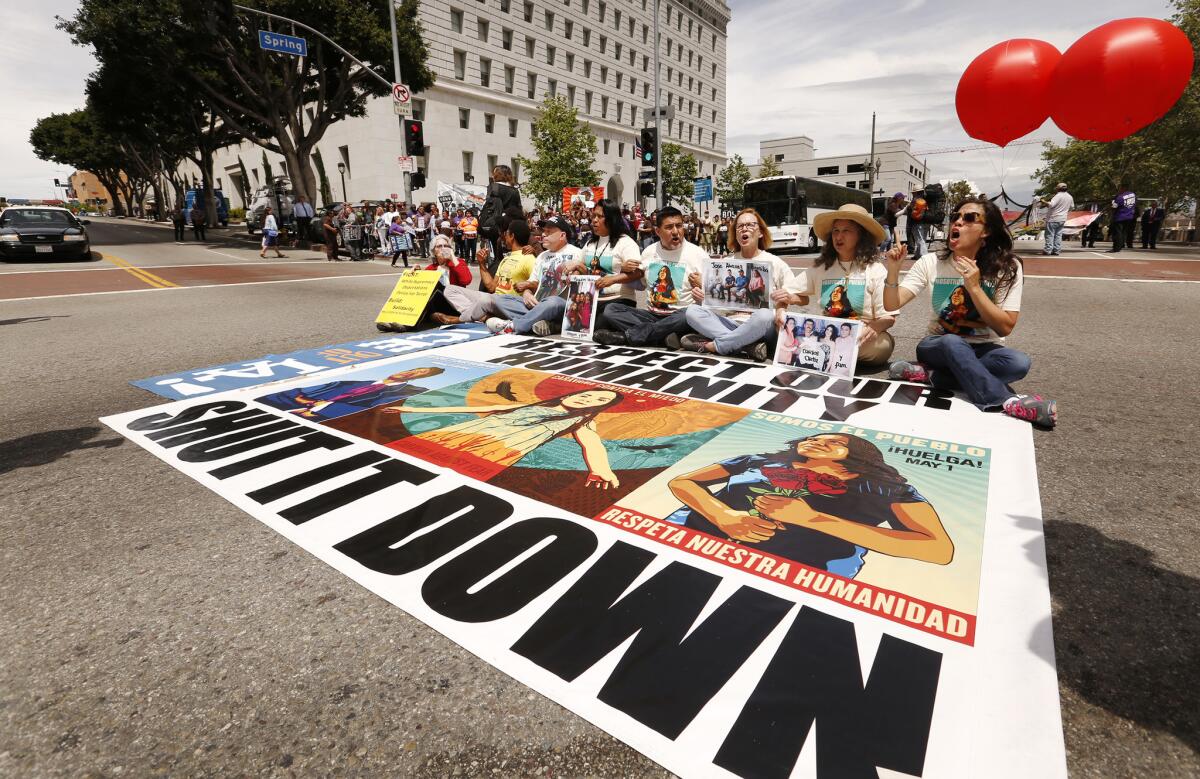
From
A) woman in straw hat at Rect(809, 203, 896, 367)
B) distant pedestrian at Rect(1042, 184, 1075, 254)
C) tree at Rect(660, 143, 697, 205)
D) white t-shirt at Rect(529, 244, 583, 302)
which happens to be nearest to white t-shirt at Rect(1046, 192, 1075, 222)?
distant pedestrian at Rect(1042, 184, 1075, 254)

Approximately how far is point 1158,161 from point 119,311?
4305 cm

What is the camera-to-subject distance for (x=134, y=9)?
22047 millimetres

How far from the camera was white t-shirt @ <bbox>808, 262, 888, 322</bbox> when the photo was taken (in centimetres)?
506

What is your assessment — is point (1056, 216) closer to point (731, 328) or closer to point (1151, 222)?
point (1151, 222)

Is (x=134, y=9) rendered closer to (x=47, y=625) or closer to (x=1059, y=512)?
(x=47, y=625)

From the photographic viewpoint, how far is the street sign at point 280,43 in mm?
17375

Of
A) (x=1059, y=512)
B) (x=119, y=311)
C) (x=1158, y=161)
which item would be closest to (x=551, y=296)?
(x=1059, y=512)

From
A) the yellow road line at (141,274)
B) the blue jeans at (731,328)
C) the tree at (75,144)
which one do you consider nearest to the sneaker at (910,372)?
the blue jeans at (731,328)

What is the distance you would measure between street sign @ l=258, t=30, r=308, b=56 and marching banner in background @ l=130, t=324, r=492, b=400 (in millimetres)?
15323

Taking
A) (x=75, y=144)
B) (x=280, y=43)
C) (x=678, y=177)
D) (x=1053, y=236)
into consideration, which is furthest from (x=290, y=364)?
(x=75, y=144)

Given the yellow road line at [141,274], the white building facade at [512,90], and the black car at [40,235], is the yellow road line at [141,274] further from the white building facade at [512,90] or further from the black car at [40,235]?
the white building facade at [512,90]

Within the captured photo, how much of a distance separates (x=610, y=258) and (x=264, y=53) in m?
24.0

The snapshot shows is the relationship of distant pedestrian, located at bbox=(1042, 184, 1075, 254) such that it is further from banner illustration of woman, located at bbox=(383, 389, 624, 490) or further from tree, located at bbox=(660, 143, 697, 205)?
tree, located at bbox=(660, 143, 697, 205)

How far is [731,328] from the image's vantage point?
5.96m
